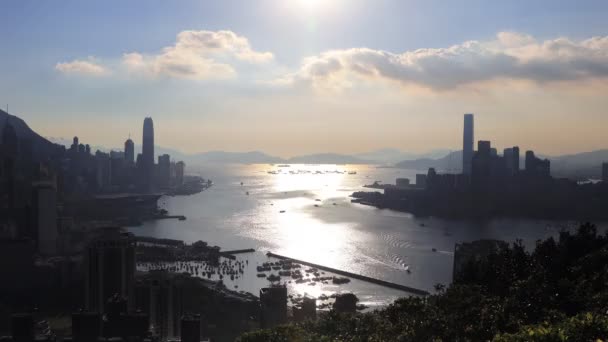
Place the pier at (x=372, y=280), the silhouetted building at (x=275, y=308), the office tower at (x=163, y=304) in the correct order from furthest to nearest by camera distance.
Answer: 1. the pier at (x=372, y=280)
2. the office tower at (x=163, y=304)
3. the silhouetted building at (x=275, y=308)

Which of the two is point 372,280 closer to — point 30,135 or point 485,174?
point 485,174

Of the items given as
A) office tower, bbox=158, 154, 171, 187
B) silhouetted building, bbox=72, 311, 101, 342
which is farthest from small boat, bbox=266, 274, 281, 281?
office tower, bbox=158, 154, 171, 187

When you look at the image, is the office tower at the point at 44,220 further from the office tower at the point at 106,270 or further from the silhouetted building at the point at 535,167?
the silhouetted building at the point at 535,167

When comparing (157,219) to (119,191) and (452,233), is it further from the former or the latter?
(452,233)

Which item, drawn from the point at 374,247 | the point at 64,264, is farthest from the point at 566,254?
the point at 374,247

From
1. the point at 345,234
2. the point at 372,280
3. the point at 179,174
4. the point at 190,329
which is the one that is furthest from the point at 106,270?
the point at 179,174

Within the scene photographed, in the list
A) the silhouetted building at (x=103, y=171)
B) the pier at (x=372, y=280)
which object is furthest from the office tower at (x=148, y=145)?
the pier at (x=372, y=280)
